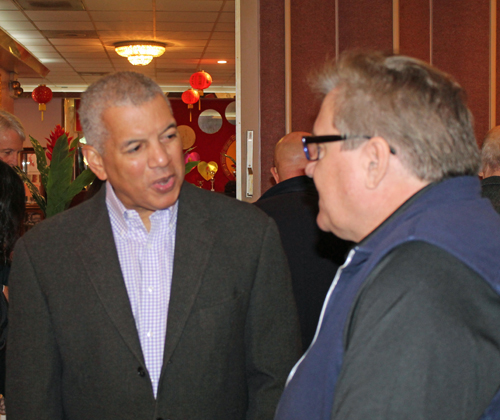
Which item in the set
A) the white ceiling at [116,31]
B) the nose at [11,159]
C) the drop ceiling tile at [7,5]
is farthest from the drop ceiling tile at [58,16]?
the nose at [11,159]

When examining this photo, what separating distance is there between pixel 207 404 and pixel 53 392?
16.4 inches

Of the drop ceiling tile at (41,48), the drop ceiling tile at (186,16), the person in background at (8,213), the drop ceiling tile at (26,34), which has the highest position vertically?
the drop ceiling tile at (41,48)

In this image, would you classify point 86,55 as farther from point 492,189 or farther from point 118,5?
point 492,189

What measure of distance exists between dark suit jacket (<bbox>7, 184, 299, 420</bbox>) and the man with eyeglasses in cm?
38

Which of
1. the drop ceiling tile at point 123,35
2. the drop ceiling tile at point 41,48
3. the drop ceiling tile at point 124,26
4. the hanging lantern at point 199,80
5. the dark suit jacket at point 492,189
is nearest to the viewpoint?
the dark suit jacket at point 492,189

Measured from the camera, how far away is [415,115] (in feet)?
2.92

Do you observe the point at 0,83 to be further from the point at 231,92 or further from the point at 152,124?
the point at 152,124

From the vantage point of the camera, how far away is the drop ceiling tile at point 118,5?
6.64 m

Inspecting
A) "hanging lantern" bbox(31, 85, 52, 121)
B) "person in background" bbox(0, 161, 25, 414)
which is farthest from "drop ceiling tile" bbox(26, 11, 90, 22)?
"person in background" bbox(0, 161, 25, 414)

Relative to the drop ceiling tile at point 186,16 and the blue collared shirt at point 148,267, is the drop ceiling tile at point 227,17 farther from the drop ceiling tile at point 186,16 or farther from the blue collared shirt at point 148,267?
the blue collared shirt at point 148,267

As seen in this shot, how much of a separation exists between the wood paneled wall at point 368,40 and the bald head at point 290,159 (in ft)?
5.63

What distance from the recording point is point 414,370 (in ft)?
2.39

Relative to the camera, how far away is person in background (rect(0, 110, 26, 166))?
2936 mm

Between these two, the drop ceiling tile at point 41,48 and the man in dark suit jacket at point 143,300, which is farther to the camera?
the drop ceiling tile at point 41,48
